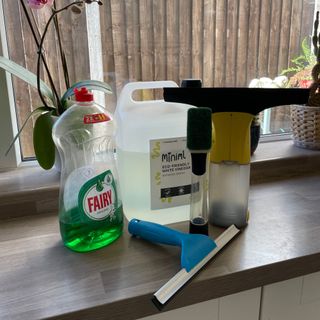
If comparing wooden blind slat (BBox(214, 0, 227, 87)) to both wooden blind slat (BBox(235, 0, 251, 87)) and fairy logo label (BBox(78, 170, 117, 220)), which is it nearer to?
wooden blind slat (BBox(235, 0, 251, 87))

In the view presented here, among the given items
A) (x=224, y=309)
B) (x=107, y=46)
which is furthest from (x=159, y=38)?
(x=224, y=309)

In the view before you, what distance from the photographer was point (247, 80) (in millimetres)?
1159

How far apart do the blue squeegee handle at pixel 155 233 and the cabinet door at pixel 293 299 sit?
0.18 m

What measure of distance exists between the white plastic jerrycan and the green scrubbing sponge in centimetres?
13

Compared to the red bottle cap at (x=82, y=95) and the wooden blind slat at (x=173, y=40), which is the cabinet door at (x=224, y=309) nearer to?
the red bottle cap at (x=82, y=95)

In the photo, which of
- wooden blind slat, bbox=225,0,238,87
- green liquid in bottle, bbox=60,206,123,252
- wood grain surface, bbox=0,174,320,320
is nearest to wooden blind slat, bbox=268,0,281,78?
wooden blind slat, bbox=225,0,238,87

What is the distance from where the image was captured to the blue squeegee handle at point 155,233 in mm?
609

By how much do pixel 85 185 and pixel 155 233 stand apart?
156 millimetres

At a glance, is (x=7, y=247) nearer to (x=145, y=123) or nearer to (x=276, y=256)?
Result: (x=145, y=123)

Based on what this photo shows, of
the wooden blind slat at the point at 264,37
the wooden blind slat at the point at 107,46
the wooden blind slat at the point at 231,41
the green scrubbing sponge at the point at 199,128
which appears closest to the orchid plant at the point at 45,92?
the wooden blind slat at the point at 107,46

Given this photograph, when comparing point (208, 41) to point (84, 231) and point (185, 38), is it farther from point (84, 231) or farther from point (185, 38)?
point (84, 231)

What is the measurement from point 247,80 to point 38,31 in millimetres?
673

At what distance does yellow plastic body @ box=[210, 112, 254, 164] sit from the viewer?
0.62 meters

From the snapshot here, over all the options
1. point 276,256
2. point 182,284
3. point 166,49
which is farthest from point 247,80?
point 182,284
